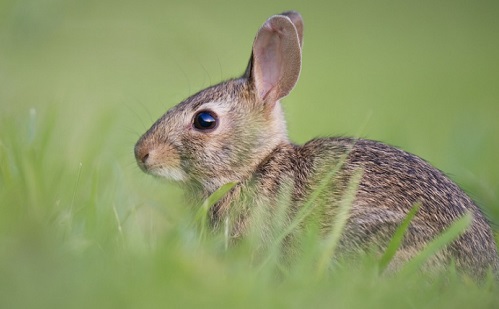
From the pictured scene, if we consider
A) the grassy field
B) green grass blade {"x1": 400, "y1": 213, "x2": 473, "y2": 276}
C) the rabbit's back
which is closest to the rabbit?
the rabbit's back

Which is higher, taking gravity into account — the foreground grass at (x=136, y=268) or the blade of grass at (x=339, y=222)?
the blade of grass at (x=339, y=222)

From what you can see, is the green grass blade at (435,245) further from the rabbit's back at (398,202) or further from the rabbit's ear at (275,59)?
the rabbit's ear at (275,59)

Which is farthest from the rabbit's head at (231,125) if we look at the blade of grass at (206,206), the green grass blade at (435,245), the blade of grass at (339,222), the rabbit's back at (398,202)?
the green grass blade at (435,245)

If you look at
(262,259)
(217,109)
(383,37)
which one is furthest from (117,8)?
(262,259)

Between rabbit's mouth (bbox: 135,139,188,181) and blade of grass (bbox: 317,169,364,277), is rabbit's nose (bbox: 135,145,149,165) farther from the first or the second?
blade of grass (bbox: 317,169,364,277)

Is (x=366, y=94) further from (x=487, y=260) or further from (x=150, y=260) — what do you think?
(x=150, y=260)

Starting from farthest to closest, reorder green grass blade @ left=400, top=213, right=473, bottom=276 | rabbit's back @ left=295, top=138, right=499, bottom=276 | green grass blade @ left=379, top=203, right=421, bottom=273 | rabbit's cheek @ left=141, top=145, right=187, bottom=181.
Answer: rabbit's cheek @ left=141, top=145, right=187, bottom=181 < rabbit's back @ left=295, top=138, right=499, bottom=276 < green grass blade @ left=379, top=203, right=421, bottom=273 < green grass blade @ left=400, top=213, right=473, bottom=276
